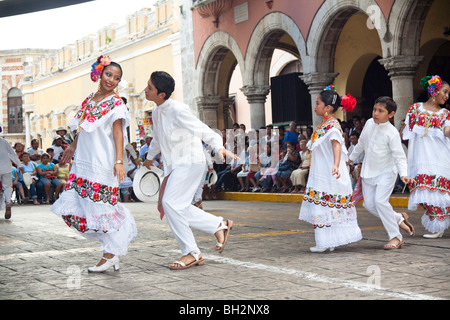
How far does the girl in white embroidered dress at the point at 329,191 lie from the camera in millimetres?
7301

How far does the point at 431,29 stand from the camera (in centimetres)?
1862

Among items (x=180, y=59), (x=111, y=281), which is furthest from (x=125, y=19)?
(x=111, y=281)

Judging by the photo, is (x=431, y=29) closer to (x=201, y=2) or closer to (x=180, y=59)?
(x=201, y=2)

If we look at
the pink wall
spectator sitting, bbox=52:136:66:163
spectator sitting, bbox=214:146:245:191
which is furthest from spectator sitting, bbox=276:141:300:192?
spectator sitting, bbox=52:136:66:163

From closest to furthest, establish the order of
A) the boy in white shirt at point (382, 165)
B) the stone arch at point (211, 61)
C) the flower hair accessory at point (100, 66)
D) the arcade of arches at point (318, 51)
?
the flower hair accessory at point (100, 66) → the boy in white shirt at point (382, 165) → the arcade of arches at point (318, 51) → the stone arch at point (211, 61)

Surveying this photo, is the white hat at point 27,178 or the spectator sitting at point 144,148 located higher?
the spectator sitting at point 144,148

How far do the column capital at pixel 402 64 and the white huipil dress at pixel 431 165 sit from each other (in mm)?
7047

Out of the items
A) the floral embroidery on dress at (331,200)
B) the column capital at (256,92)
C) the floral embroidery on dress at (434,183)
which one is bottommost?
the floral embroidery on dress at (331,200)

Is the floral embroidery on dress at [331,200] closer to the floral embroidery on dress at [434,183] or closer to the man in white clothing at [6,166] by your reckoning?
the floral embroidery on dress at [434,183]

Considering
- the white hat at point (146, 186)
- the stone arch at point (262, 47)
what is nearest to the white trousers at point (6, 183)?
the white hat at point (146, 186)

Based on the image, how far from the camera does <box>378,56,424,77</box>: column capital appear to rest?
15508 millimetres

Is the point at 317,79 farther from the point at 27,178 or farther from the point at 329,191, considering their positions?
the point at 329,191

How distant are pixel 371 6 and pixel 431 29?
335 cm
